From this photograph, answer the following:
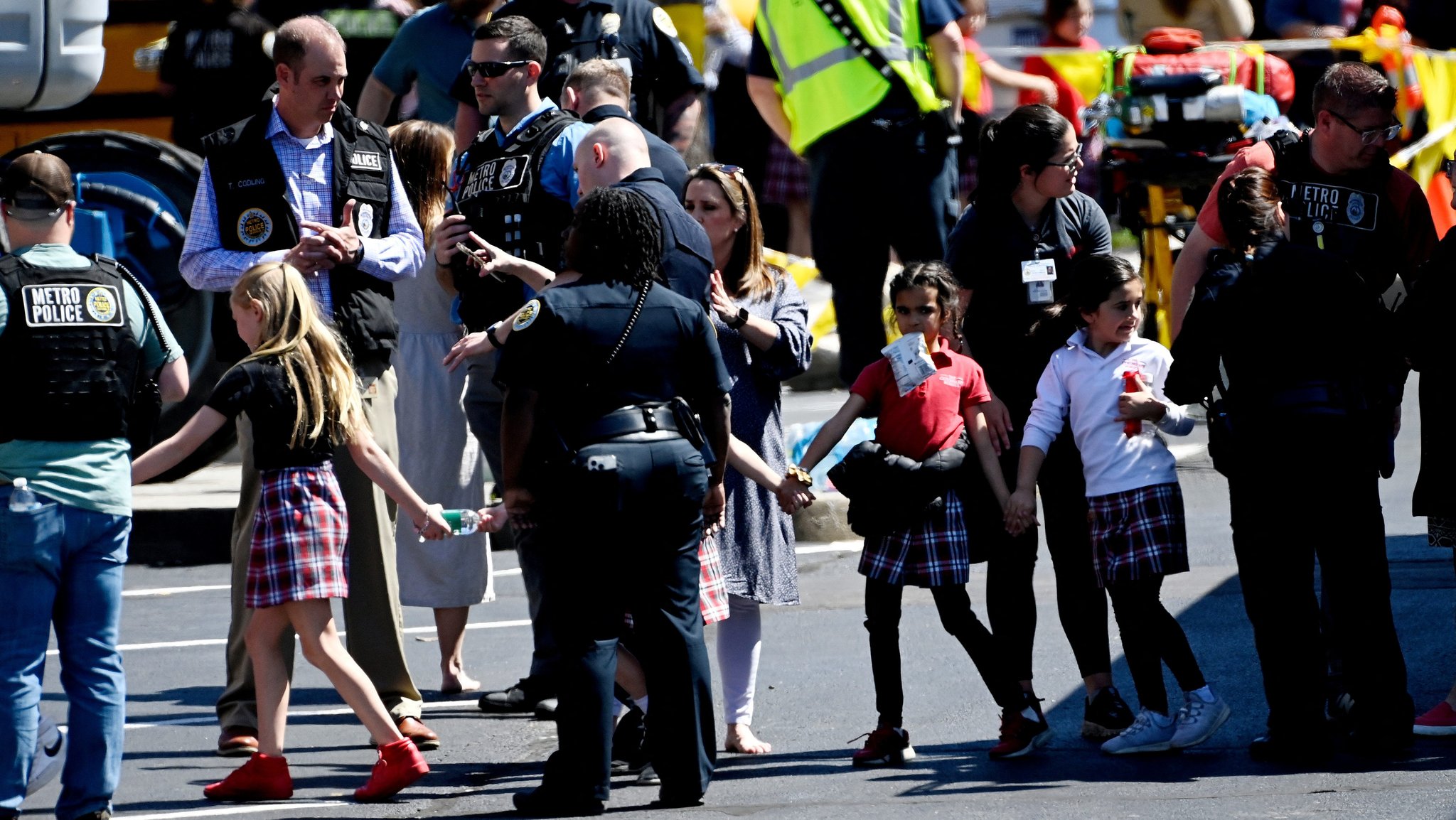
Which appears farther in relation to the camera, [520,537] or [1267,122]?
[1267,122]

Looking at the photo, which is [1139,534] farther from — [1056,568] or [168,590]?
[168,590]

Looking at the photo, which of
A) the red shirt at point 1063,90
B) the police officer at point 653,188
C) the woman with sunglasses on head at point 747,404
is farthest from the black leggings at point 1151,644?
the red shirt at point 1063,90

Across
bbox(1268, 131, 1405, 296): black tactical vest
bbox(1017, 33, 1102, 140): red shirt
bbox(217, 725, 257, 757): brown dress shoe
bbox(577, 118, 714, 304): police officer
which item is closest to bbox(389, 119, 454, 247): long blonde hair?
bbox(577, 118, 714, 304): police officer

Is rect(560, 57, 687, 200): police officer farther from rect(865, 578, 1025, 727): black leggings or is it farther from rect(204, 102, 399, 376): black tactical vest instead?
rect(865, 578, 1025, 727): black leggings

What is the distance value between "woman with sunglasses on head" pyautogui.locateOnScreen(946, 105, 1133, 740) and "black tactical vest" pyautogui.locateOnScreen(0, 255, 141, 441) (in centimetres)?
247

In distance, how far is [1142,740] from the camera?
20.2ft

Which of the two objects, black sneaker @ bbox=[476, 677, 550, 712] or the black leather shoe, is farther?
black sneaker @ bbox=[476, 677, 550, 712]

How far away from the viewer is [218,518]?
9492 millimetres

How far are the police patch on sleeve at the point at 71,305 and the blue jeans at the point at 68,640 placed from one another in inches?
16.9

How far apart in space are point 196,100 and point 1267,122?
4.85 metres

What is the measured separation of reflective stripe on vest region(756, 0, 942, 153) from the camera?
32.2 ft

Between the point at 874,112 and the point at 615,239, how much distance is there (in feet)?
14.6

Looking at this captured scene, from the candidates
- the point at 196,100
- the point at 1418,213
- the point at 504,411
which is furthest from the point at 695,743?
the point at 196,100

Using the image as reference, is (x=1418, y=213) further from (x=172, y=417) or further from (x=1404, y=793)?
(x=172, y=417)
